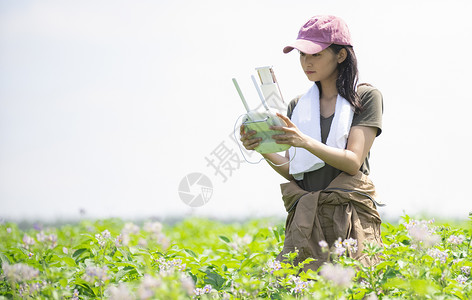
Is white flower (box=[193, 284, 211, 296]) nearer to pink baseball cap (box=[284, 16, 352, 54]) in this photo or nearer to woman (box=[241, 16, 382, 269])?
woman (box=[241, 16, 382, 269])

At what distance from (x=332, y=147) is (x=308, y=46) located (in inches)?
20.3

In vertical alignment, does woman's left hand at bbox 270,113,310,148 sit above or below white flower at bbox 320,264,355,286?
above

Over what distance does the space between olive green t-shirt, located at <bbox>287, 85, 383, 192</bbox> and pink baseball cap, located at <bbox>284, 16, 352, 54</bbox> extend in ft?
0.92

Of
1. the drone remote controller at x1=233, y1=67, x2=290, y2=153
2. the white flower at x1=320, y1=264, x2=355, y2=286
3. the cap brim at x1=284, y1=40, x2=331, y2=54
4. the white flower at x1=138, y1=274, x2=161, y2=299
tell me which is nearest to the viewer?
the white flower at x1=138, y1=274, x2=161, y2=299

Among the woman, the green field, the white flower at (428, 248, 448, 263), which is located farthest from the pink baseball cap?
the white flower at (428, 248, 448, 263)

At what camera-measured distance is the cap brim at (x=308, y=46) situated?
2653 mm

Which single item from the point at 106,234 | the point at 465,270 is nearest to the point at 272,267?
the point at 106,234

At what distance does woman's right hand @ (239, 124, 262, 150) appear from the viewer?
254cm

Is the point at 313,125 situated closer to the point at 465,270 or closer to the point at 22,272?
the point at 465,270

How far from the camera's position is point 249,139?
2572 mm

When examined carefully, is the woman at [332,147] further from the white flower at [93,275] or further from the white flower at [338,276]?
the white flower at [93,275]

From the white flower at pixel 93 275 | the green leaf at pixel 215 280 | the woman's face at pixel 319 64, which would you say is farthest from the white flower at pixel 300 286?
the woman's face at pixel 319 64

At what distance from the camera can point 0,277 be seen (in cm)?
258

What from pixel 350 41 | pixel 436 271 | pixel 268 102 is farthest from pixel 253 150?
pixel 436 271
